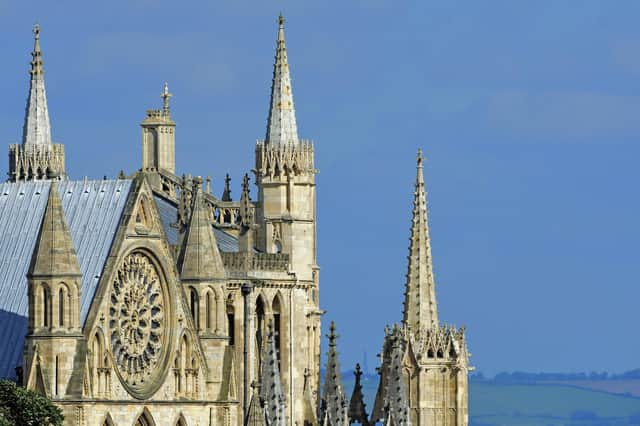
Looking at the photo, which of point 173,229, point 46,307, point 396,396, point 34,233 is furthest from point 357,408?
point 46,307

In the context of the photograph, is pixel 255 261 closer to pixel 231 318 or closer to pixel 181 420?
pixel 231 318

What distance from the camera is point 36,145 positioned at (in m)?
166

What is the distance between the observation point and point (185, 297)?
135 m

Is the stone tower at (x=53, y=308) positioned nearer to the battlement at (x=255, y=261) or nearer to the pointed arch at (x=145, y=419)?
the pointed arch at (x=145, y=419)

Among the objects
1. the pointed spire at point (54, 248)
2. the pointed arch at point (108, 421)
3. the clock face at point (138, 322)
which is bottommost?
the pointed arch at point (108, 421)

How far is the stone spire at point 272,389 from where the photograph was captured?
13325 centimetres

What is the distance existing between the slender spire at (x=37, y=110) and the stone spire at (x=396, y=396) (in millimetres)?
27352

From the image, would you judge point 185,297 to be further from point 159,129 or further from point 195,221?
point 159,129

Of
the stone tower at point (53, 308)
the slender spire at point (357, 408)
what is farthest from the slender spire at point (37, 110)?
the stone tower at point (53, 308)

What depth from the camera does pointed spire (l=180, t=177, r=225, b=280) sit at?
135 metres

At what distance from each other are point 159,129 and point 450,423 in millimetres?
18279

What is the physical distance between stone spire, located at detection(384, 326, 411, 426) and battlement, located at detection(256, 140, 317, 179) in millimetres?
11028

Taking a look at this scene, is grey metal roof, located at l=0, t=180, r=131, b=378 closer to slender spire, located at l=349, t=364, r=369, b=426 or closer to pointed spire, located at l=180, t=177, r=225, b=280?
pointed spire, located at l=180, t=177, r=225, b=280

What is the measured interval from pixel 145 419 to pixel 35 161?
1332 inches
